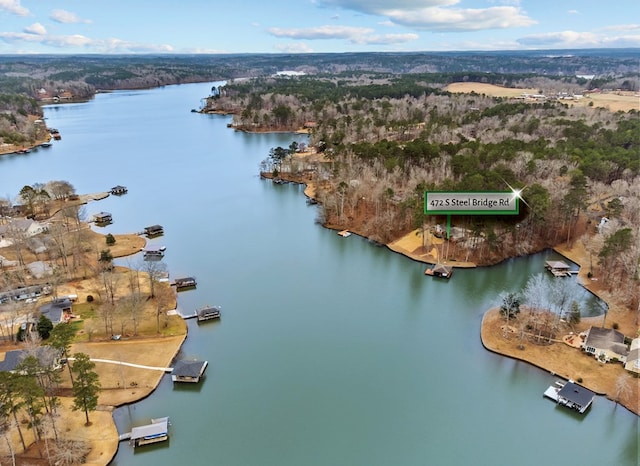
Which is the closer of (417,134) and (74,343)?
(74,343)

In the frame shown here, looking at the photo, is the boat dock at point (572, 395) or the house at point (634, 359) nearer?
the boat dock at point (572, 395)

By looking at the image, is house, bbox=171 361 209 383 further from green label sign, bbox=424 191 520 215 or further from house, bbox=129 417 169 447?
green label sign, bbox=424 191 520 215

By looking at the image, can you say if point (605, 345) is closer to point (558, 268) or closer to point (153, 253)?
point (558, 268)

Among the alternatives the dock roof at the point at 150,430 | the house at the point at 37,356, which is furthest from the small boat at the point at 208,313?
the dock roof at the point at 150,430

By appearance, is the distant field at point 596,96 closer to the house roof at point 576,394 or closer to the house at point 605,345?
the house at point 605,345

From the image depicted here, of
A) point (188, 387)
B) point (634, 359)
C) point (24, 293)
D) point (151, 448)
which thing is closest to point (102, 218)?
point (24, 293)

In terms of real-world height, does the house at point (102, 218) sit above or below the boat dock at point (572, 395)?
above

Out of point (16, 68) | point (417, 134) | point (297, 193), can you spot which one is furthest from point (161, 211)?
point (16, 68)

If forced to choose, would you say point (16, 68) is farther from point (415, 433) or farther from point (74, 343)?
point (415, 433)
